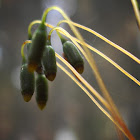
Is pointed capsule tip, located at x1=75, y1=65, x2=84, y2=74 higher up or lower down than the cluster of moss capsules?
lower down

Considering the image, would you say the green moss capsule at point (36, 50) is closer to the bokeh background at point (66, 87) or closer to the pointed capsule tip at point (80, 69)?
the pointed capsule tip at point (80, 69)

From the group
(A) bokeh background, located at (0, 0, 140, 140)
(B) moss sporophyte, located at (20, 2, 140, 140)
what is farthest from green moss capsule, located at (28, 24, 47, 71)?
(A) bokeh background, located at (0, 0, 140, 140)

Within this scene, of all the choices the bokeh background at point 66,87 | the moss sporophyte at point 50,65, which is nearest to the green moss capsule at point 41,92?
the moss sporophyte at point 50,65

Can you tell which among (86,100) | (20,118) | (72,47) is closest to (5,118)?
(20,118)

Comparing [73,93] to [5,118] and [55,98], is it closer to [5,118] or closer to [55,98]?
[55,98]

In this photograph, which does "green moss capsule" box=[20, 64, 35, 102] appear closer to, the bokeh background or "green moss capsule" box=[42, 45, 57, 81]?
"green moss capsule" box=[42, 45, 57, 81]
